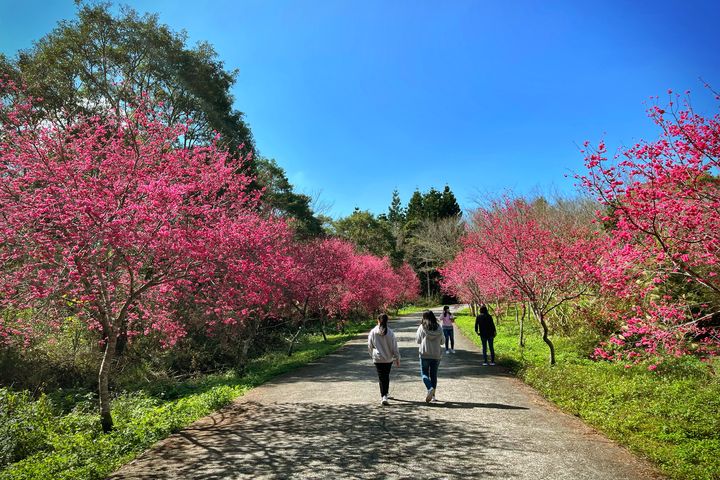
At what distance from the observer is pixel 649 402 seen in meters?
6.73

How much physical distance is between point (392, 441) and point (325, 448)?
909mm

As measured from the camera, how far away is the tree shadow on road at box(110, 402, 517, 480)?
464 centimetres

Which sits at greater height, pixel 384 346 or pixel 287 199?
pixel 287 199

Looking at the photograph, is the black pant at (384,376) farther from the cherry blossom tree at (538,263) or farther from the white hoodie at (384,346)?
the cherry blossom tree at (538,263)

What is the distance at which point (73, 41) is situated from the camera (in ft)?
57.4

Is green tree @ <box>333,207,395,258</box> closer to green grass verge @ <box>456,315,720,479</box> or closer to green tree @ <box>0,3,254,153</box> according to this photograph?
green tree @ <box>0,3,254,153</box>

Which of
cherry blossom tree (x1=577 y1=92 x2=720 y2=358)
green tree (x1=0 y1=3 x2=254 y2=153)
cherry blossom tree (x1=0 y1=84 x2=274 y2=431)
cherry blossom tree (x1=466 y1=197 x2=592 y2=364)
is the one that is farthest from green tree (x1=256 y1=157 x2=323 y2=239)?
cherry blossom tree (x1=577 y1=92 x2=720 y2=358)

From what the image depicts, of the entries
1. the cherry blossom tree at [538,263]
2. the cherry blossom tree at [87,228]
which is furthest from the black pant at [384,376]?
the cherry blossom tree at [538,263]

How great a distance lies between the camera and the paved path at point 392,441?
4625 millimetres

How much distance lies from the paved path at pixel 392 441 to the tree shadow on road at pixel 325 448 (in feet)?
0.04

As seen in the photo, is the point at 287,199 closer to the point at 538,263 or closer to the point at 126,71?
the point at 126,71

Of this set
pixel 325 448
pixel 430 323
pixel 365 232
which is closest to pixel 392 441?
pixel 325 448

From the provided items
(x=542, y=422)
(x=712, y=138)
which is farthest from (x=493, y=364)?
(x=712, y=138)

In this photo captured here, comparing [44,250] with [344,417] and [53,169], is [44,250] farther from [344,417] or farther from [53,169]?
[344,417]
